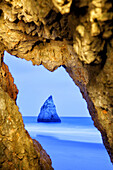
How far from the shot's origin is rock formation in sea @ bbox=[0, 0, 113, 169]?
2.50 m

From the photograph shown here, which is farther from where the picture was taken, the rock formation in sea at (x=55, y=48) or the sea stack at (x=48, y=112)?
the sea stack at (x=48, y=112)

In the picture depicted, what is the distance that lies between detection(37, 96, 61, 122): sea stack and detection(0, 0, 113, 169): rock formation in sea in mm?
18566

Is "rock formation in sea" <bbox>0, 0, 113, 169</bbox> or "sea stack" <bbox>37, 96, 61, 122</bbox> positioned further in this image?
"sea stack" <bbox>37, 96, 61, 122</bbox>

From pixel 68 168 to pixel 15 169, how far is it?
9.15 ft

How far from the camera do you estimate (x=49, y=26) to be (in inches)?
135

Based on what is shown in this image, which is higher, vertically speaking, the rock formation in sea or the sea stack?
the rock formation in sea

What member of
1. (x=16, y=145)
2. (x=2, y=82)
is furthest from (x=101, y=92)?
(x=2, y=82)

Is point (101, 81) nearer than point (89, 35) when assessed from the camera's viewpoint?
No

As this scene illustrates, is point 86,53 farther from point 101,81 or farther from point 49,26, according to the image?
point 49,26

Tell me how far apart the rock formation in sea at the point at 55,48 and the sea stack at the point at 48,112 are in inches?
731

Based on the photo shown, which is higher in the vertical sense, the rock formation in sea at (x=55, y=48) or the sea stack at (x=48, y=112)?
the rock formation in sea at (x=55, y=48)

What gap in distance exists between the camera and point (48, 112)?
24.0 metres

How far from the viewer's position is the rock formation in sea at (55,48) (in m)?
2.50

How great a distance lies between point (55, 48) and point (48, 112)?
796 inches
